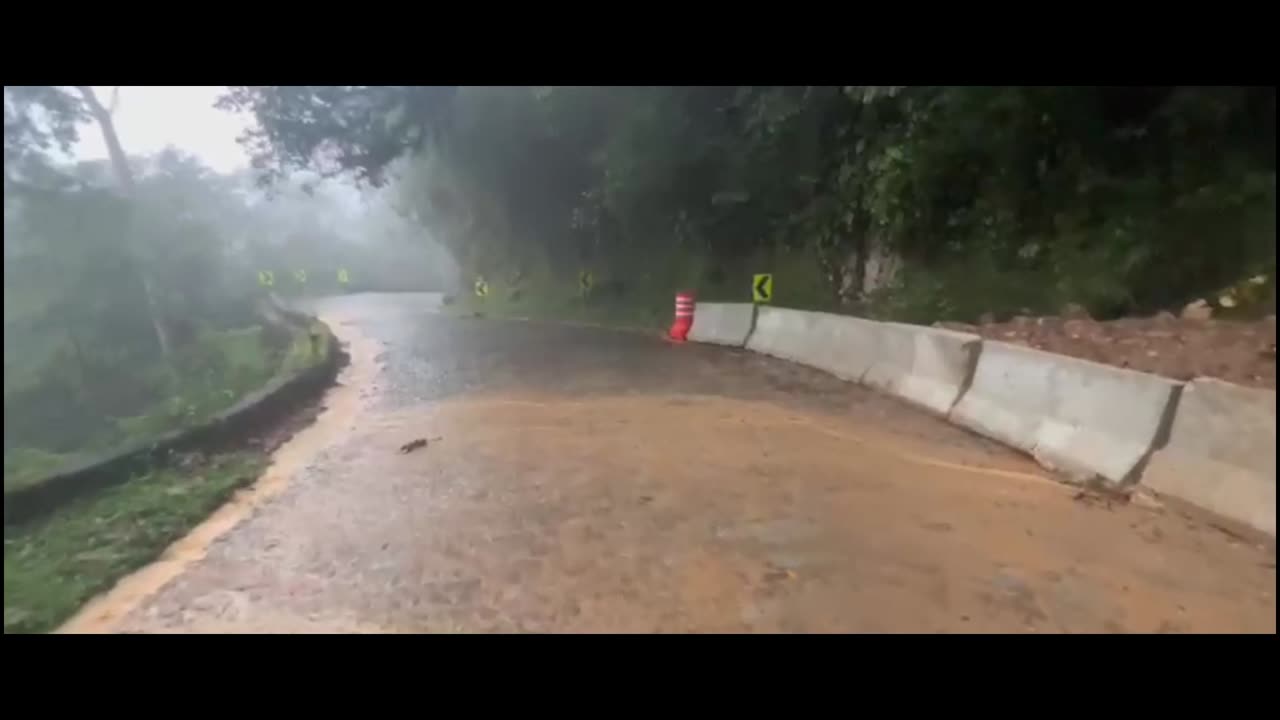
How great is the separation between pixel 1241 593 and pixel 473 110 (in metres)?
8.84

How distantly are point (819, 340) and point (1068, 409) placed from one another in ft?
14.6

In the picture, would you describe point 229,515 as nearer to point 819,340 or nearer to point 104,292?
point 104,292

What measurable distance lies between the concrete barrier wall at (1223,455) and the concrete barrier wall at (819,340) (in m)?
3.89

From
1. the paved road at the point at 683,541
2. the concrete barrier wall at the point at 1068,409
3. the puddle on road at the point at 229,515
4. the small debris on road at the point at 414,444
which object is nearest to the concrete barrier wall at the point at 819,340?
the paved road at the point at 683,541

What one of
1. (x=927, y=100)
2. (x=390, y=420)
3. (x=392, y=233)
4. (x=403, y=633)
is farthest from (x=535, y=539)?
(x=392, y=233)

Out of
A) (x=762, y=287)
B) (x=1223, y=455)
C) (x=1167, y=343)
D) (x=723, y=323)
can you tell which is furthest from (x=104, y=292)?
(x=723, y=323)

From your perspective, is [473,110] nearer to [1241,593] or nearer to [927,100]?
[927,100]

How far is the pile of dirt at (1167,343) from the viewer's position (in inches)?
162

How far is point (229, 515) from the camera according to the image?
4.39 metres

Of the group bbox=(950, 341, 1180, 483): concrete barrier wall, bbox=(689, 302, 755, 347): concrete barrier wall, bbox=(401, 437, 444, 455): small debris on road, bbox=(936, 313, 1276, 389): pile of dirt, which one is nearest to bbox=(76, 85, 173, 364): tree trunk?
bbox=(401, 437, 444, 455): small debris on road

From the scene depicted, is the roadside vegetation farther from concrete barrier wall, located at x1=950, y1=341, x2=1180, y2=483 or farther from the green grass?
concrete barrier wall, located at x1=950, y1=341, x2=1180, y2=483

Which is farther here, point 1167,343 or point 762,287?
point 762,287

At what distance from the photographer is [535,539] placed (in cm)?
389

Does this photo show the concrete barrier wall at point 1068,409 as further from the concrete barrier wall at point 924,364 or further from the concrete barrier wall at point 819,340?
the concrete barrier wall at point 819,340
